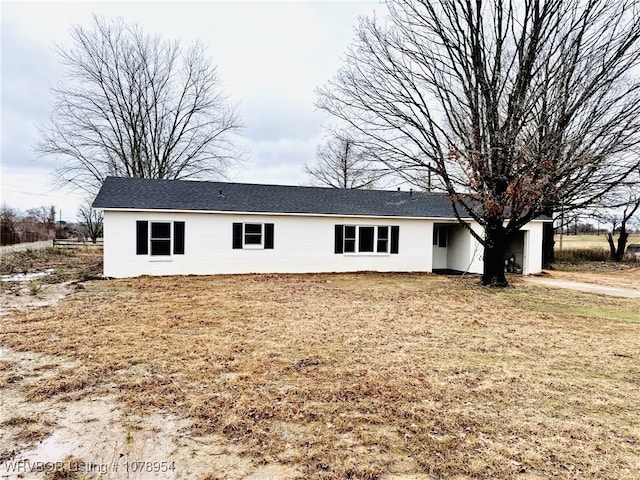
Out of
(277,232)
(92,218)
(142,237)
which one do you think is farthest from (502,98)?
(92,218)

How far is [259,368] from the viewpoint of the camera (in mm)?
4938

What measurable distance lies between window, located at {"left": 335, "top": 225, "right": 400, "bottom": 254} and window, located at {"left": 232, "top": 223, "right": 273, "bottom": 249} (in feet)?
9.69

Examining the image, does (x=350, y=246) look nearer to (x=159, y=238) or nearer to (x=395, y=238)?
(x=395, y=238)

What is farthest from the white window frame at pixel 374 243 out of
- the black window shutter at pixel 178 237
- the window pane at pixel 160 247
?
the window pane at pixel 160 247

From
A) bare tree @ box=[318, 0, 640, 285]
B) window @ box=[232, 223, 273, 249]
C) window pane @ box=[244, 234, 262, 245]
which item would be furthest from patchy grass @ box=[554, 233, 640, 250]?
window pane @ box=[244, 234, 262, 245]

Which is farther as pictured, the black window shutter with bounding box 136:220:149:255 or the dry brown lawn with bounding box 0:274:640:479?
the black window shutter with bounding box 136:220:149:255

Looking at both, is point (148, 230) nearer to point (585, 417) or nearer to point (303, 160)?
point (585, 417)

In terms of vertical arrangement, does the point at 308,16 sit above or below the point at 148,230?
above

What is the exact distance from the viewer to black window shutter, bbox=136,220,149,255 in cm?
1412

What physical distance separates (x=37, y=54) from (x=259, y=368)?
1898cm

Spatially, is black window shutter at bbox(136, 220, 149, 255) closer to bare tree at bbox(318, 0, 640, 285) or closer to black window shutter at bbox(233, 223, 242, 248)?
black window shutter at bbox(233, 223, 242, 248)

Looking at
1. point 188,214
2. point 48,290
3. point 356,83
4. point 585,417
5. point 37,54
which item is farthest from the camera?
point 37,54

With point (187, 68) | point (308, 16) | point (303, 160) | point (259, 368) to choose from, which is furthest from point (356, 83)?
point (303, 160)

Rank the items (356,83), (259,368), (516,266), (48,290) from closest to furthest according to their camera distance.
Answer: (259,368) → (48,290) → (356,83) → (516,266)
